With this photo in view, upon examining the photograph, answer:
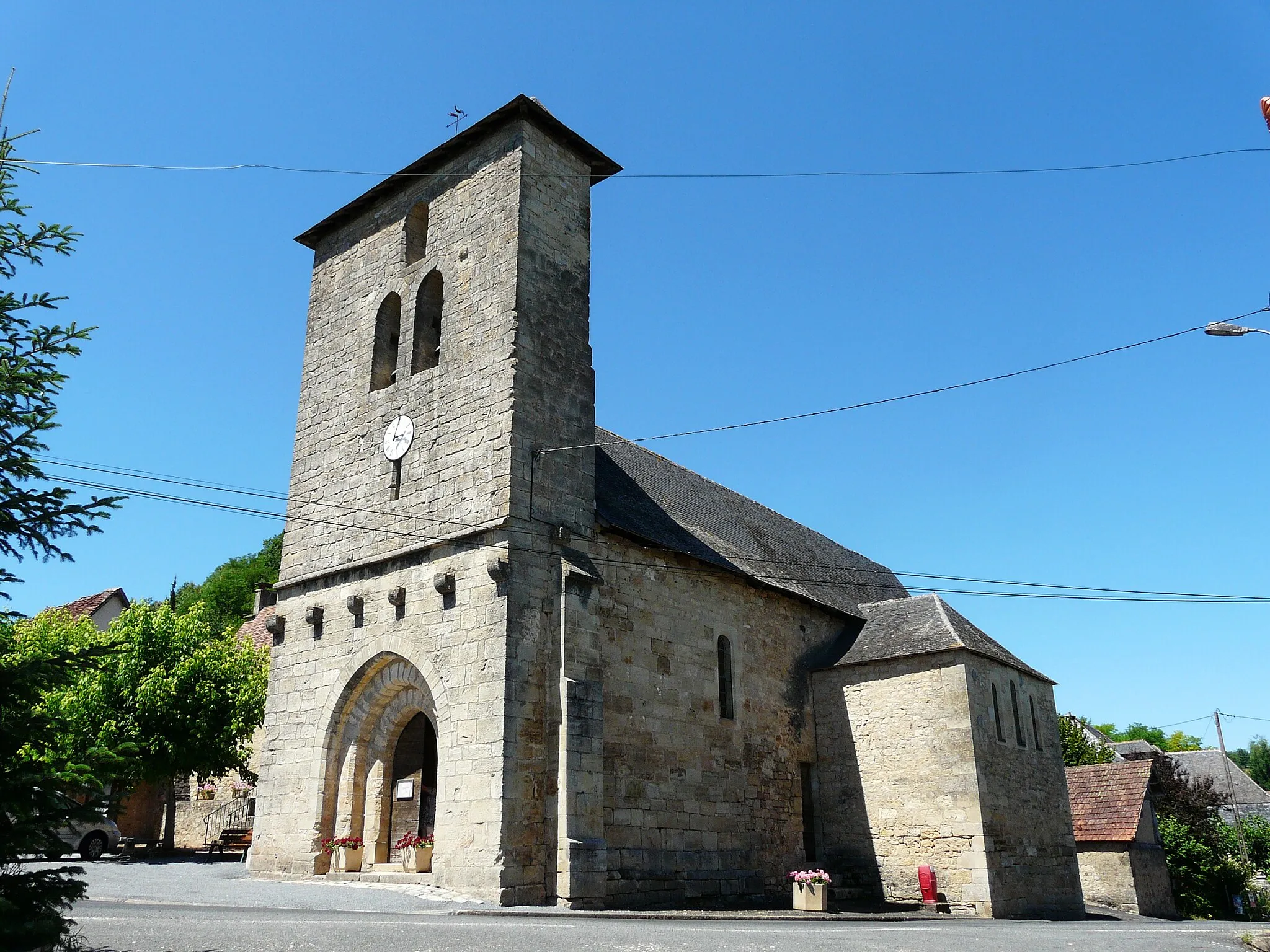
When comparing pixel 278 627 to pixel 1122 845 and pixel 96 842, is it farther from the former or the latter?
pixel 1122 845

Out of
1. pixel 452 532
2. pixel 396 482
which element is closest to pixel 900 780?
pixel 452 532

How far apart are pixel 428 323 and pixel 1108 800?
73.1 feet

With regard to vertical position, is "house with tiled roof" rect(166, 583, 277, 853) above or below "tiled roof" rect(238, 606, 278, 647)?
below

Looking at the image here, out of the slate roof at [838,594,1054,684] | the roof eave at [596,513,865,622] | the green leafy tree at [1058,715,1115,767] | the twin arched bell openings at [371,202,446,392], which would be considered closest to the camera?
the roof eave at [596,513,865,622]

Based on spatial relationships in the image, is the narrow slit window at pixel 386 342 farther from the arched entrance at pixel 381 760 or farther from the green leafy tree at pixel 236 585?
the green leafy tree at pixel 236 585

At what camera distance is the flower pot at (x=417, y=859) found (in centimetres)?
1431

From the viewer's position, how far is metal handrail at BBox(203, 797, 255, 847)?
28.0 metres

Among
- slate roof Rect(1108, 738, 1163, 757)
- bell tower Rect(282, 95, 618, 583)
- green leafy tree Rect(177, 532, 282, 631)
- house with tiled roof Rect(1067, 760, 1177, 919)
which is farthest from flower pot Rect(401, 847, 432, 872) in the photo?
slate roof Rect(1108, 738, 1163, 757)

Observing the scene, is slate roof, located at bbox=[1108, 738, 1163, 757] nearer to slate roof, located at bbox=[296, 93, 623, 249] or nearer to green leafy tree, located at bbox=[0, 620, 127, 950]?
slate roof, located at bbox=[296, 93, 623, 249]

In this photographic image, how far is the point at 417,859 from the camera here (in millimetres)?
14344

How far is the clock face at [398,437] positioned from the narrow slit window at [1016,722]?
13.7 metres

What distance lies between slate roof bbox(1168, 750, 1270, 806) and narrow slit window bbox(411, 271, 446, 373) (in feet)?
173

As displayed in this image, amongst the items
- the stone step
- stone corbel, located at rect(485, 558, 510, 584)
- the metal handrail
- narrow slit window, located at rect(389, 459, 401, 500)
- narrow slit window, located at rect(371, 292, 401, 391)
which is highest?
narrow slit window, located at rect(371, 292, 401, 391)

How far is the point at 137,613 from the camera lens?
24.3 metres
